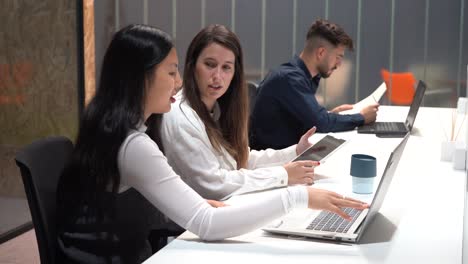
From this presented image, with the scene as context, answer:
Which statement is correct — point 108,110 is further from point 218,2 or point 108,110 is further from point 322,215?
point 218,2

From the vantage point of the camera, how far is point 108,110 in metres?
1.97

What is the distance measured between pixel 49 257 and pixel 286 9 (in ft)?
14.2

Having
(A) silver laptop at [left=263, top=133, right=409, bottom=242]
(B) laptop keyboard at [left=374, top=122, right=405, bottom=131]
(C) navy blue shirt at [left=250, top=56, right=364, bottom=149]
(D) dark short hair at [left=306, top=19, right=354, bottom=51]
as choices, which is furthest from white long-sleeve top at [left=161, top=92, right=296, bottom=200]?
(D) dark short hair at [left=306, top=19, right=354, bottom=51]

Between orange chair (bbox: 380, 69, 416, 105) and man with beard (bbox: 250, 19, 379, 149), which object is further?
orange chair (bbox: 380, 69, 416, 105)

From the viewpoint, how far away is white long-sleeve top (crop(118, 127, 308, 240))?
6.11 feet

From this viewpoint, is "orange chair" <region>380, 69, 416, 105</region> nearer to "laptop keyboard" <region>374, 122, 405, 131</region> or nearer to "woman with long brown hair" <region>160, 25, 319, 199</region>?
"laptop keyboard" <region>374, 122, 405, 131</region>

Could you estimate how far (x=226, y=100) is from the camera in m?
2.76

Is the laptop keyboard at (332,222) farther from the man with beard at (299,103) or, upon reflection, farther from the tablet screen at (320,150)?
the man with beard at (299,103)

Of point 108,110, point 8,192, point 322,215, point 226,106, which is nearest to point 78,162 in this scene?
point 108,110

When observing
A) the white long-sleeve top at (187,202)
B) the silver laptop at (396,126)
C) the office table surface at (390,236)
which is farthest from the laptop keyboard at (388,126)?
the white long-sleeve top at (187,202)

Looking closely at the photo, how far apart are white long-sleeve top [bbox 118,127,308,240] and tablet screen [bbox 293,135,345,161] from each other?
804mm

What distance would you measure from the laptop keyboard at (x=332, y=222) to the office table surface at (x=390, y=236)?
2.2 inches

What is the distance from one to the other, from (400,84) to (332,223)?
407 cm

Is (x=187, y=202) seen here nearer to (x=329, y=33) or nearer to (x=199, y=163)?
(x=199, y=163)
